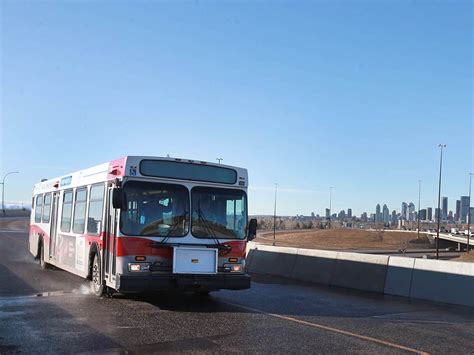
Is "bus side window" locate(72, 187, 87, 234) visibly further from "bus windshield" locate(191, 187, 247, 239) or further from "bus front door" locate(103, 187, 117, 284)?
"bus windshield" locate(191, 187, 247, 239)

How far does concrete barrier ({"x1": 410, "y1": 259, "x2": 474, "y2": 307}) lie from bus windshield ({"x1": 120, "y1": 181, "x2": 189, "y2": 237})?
6.23 metres

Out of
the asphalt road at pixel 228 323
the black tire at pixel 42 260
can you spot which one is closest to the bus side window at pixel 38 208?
the black tire at pixel 42 260

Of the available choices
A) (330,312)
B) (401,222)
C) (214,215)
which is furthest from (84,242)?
(401,222)

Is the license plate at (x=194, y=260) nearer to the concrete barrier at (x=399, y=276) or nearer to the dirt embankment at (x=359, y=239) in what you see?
the concrete barrier at (x=399, y=276)

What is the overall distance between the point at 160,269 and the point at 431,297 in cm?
663

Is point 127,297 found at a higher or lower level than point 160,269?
lower

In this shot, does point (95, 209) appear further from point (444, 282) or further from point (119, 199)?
point (444, 282)

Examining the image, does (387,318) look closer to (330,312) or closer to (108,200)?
(330,312)

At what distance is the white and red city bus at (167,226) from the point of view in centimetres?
988

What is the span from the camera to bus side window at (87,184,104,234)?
37.4ft

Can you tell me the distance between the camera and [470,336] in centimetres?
838

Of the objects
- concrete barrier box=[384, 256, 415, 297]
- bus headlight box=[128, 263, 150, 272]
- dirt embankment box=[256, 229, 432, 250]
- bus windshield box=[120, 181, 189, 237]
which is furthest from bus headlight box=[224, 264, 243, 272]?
dirt embankment box=[256, 229, 432, 250]

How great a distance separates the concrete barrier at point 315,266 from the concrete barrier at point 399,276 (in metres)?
2.00

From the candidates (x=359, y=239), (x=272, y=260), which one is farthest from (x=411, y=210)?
(x=272, y=260)
